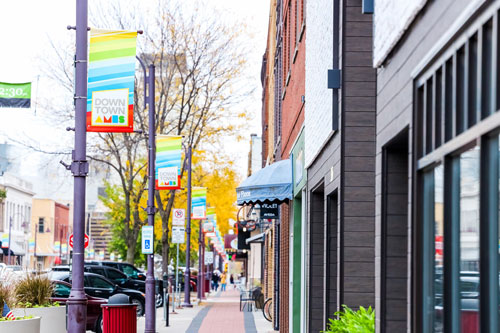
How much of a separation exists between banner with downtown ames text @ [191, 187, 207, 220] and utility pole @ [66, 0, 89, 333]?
2754 centimetres

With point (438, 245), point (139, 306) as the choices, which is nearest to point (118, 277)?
point (139, 306)

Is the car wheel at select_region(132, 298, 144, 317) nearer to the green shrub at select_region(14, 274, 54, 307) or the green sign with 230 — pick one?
the green sign with 230

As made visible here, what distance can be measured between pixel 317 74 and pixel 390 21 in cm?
586

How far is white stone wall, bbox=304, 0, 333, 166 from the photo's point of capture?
11812 mm

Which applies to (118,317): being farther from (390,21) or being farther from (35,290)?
(390,21)

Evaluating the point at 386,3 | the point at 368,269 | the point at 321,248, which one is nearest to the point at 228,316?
the point at 321,248

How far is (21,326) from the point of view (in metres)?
11.9

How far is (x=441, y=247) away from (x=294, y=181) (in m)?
13.5

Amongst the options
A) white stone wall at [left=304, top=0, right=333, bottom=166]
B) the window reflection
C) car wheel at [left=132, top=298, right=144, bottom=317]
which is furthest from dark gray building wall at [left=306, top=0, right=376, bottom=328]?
car wheel at [left=132, top=298, right=144, bottom=317]

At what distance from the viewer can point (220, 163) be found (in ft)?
151

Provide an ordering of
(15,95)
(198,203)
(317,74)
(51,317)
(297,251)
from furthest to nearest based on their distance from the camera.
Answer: (198,203) → (15,95) → (297,251) → (51,317) → (317,74)

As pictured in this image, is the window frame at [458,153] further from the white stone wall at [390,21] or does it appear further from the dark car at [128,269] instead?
the dark car at [128,269]

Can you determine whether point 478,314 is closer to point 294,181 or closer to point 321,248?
point 321,248

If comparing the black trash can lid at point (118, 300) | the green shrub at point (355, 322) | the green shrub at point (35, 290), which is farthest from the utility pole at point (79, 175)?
the black trash can lid at point (118, 300)
